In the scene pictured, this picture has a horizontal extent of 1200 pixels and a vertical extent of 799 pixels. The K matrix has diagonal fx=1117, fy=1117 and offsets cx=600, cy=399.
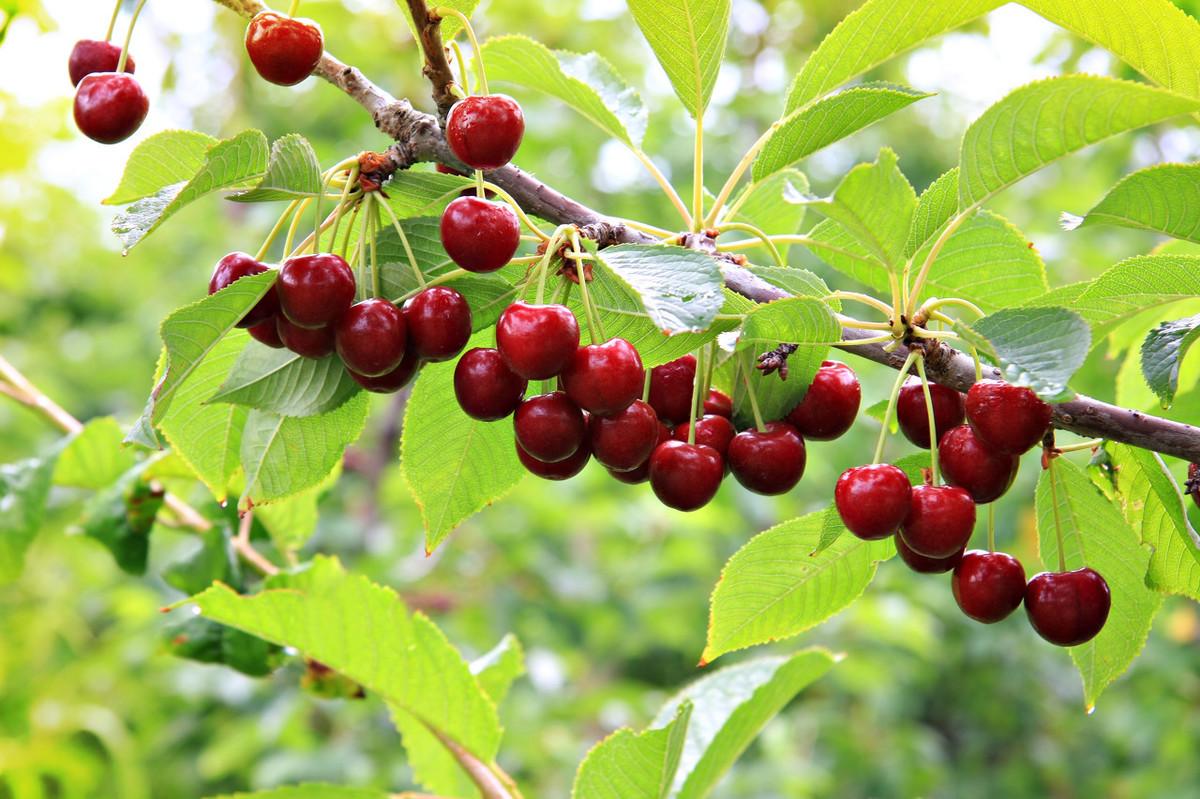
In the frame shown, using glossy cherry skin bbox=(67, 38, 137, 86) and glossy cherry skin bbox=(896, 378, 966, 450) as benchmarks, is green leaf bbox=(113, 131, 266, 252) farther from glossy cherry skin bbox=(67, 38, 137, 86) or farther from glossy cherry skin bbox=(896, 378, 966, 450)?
glossy cherry skin bbox=(896, 378, 966, 450)

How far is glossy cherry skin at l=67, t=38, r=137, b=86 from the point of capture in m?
1.26

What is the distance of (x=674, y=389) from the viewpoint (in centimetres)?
122

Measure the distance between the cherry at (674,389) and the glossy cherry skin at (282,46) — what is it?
18.9 inches

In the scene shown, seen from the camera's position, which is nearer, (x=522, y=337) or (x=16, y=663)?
(x=522, y=337)

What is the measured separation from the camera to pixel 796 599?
126 centimetres

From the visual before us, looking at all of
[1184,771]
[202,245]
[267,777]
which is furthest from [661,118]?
[1184,771]

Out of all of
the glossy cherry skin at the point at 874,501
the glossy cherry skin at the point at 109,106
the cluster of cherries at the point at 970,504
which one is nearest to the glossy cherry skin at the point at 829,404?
the cluster of cherries at the point at 970,504

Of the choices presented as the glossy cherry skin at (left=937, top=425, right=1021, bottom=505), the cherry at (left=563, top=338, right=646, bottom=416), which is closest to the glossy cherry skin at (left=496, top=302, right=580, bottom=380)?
the cherry at (left=563, top=338, right=646, bottom=416)

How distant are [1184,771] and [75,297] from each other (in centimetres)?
702

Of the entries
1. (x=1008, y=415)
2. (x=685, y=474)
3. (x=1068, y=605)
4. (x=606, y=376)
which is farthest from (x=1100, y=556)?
(x=606, y=376)

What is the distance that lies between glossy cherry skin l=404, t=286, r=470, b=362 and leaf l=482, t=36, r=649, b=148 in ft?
1.14

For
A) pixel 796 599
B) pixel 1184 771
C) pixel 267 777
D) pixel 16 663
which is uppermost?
pixel 796 599

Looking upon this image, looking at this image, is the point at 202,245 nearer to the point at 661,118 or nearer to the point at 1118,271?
the point at 661,118

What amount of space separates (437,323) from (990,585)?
584 mm
